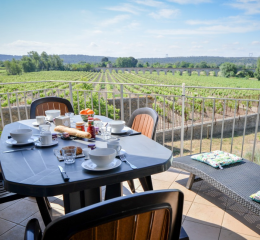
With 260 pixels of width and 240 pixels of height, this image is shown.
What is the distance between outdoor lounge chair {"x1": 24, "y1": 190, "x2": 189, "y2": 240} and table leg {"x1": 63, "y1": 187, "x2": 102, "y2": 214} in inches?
33.8

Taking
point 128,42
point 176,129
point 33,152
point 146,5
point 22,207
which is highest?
point 146,5

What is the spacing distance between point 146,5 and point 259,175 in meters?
38.8

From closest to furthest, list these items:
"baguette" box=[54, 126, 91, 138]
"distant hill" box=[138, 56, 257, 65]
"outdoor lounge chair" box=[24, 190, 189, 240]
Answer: "outdoor lounge chair" box=[24, 190, 189, 240], "baguette" box=[54, 126, 91, 138], "distant hill" box=[138, 56, 257, 65]

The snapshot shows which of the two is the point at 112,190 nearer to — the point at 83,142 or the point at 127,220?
the point at 83,142

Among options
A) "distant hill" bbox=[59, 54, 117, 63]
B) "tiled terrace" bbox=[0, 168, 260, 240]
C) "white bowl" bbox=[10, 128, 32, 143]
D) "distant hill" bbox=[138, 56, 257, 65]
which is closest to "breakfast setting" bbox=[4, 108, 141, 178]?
"white bowl" bbox=[10, 128, 32, 143]

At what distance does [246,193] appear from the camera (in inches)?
73.8

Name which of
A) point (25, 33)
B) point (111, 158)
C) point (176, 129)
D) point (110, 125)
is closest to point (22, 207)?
point (110, 125)

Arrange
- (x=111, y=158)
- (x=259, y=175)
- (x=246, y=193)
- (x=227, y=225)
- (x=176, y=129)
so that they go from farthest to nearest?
(x=176, y=129)
(x=259, y=175)
(x=227, y=225)
(x=246, y=193)
(x=111, y=158)

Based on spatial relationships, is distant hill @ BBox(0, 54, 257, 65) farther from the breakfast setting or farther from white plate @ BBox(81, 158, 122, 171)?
white plate @ BBox(81, 158, 122, 171)

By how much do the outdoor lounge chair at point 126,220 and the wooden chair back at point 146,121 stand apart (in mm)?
1433

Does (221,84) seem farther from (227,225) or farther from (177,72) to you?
(227,225)

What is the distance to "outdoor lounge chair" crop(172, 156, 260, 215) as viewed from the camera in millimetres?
1844

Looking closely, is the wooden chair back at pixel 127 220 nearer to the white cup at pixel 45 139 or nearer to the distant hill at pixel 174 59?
the white cup at pixel 45 139

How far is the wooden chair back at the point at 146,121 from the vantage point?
2.23 metres
